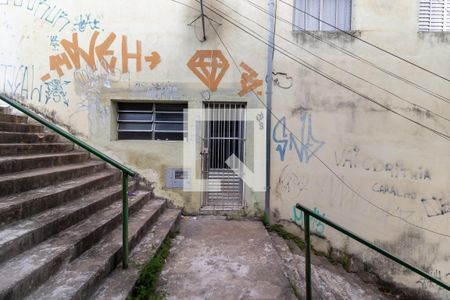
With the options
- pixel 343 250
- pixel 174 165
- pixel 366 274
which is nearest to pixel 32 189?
pixel 174 165

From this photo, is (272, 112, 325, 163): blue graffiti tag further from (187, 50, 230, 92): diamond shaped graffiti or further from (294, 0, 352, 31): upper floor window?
(294, 0, 352, 31): upper floor window

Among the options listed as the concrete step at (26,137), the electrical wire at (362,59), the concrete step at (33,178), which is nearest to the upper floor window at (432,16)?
the electrical wire at (362,59)

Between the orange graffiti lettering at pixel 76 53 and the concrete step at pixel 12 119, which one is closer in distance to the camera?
the concrete step at pixel 12 119

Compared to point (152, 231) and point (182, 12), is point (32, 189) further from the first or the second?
point (182, 12)

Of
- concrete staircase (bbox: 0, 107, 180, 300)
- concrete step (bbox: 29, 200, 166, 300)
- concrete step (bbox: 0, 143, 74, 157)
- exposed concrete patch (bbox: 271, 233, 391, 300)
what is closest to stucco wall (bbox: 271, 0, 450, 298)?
exposed concrete patch (bbox: 271, 233, 391, 300)

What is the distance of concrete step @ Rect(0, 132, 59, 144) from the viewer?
135 inches

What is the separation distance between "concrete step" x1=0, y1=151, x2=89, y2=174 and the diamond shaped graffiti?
2357 mm

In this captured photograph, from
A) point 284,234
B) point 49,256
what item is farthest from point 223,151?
point 49,256

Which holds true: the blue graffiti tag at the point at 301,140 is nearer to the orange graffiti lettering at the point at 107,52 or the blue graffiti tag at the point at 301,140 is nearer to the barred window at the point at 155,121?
the barred window at the point at 155,121

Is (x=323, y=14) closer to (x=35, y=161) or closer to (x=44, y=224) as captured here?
(x=35, y=161)

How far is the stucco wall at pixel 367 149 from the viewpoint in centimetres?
479

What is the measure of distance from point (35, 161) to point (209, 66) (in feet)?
9.64

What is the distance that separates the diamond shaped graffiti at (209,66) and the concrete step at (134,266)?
2367mm

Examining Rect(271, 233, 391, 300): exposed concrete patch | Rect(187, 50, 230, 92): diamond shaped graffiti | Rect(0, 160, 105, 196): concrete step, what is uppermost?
Rect(187, 50, 230, 92): diamond shaped graffiti
